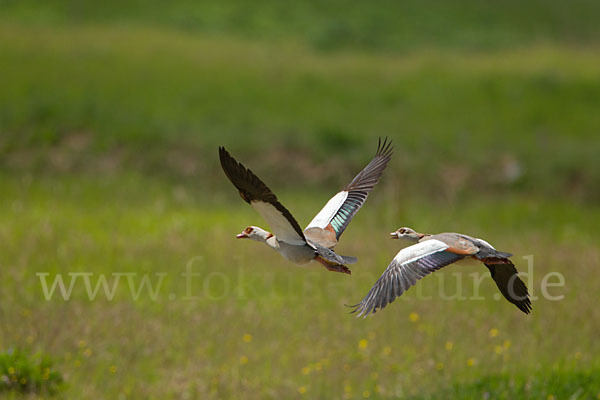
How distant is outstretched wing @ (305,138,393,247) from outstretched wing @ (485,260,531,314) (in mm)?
751

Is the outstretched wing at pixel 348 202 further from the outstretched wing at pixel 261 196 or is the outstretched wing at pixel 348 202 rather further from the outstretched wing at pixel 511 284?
the outstretched wing at pixel 511 284

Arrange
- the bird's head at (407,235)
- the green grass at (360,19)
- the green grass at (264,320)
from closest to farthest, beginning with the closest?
the bird's head at (407,235)
the green grass at (264,320)
the green grass at (360,19)

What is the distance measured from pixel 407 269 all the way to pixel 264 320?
548 centimetres

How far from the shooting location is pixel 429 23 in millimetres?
26047

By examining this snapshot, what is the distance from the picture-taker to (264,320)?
29.0 ft

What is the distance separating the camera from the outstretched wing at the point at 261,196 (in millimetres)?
3279

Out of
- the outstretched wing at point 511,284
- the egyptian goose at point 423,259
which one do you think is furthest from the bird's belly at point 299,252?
the outstretched wing at point 511,284

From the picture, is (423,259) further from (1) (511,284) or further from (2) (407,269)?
(1) (511,284)

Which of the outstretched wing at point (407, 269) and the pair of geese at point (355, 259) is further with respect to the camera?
the outstretched wing at point (407, 269)

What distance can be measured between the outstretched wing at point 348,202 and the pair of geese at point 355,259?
0.7 inches

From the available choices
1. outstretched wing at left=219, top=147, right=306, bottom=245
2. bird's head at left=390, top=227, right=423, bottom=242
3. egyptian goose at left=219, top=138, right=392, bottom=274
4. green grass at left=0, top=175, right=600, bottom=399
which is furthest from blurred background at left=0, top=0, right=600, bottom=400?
outstretched wing at left=219, top=147, right=306, bottom=245

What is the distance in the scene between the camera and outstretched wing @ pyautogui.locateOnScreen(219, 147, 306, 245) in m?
3.28

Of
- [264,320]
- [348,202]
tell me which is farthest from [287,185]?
[348,202]

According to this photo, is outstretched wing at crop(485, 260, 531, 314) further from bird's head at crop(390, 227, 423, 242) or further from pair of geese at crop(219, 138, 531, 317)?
bird's head at crop(390, 227, 423, 242)
